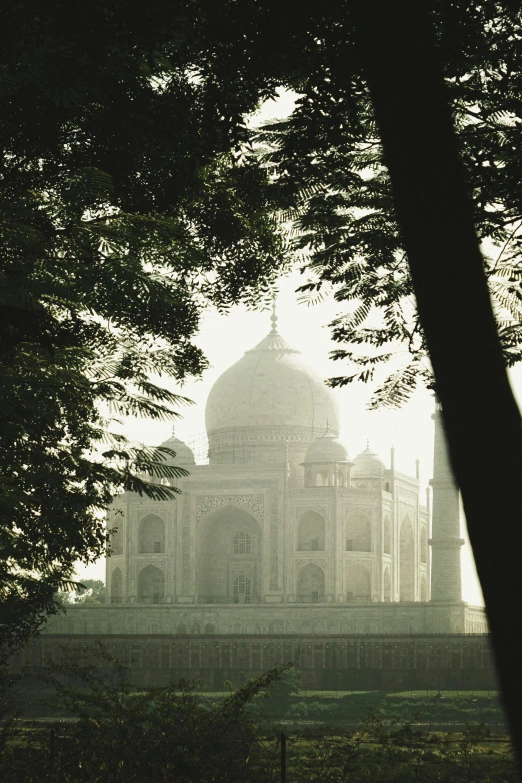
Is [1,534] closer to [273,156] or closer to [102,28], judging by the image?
[273,156]

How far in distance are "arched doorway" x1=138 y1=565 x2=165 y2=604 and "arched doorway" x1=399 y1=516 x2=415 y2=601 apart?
28.6 feet

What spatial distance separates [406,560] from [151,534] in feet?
30.8

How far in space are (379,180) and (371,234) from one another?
0.41m

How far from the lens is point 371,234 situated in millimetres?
4543

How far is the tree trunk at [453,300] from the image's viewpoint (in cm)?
229

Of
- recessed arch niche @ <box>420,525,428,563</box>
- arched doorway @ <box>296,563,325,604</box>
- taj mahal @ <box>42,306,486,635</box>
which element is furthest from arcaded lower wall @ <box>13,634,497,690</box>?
recessed arch niche @ <box>420,525,428,563</box>

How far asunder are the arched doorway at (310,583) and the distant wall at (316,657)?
7434 millimetres

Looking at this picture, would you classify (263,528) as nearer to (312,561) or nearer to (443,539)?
(312,561)

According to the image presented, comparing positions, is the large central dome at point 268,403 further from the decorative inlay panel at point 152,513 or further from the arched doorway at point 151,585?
the arched doorway at point 151,585

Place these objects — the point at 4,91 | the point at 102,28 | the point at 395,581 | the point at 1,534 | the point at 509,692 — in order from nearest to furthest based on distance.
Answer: the point at 509,692 → the point at 102,28 → the point at 4,91 → the point at 1,534 → the point at 395,581

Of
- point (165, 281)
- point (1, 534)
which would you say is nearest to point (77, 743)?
point (1, 534)

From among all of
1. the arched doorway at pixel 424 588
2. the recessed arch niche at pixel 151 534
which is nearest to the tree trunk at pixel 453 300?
the recessed arch niche at pixel 151 534

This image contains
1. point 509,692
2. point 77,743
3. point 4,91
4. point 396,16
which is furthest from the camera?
point 77,743

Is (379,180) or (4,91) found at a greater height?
(4,91)
